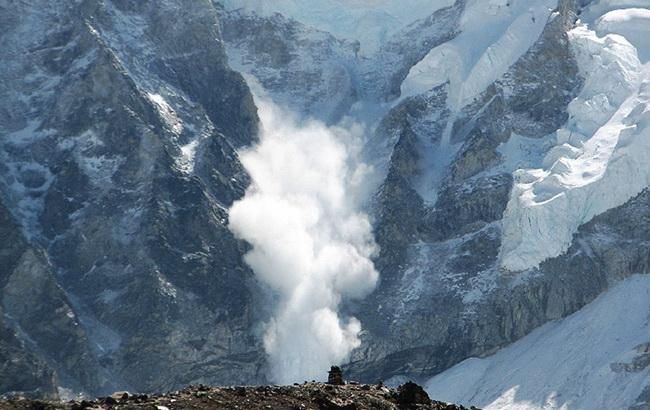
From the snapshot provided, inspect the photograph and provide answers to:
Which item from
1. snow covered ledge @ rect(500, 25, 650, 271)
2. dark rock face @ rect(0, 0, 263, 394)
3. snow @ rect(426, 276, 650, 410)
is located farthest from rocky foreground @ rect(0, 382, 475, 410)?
snow covered ledge @ rect(500, 25, 650, 271)

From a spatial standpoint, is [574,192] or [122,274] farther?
[574,192]

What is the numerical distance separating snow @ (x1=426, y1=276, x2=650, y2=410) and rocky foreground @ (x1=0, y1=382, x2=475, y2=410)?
9512 centimetres

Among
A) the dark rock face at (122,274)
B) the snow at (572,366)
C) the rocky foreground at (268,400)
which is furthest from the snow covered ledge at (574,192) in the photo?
the rocky foreground at (268,400)

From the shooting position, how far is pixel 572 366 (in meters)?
172

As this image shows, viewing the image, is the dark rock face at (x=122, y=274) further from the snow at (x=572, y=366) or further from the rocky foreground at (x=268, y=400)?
the rocky foreground at (x=268, y=400)

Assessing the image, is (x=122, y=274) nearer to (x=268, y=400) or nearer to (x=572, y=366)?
(x=572, y=366)

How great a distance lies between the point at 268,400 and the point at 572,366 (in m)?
110

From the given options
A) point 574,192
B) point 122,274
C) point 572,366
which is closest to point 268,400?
point 572,366

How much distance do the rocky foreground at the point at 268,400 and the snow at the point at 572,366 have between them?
95.1 meters

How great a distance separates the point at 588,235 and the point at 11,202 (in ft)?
217

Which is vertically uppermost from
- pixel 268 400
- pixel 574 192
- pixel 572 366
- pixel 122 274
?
pixel 122 274

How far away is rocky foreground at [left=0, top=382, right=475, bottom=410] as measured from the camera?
61656 mm

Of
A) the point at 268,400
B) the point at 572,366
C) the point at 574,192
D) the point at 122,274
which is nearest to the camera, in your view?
the point at 268,400

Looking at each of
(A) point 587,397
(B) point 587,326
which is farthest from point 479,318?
(A) point 587,397
